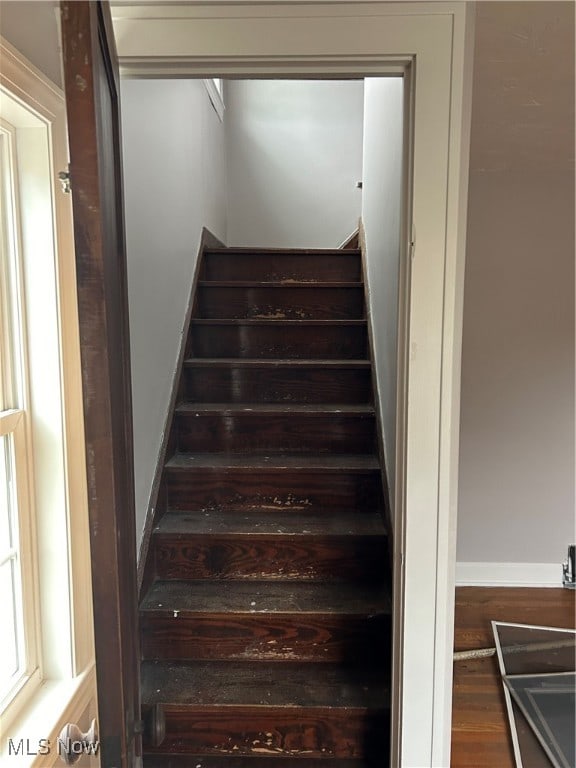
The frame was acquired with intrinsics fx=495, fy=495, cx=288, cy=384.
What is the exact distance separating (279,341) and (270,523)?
94 centimetres

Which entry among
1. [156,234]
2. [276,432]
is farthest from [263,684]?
[156,234]

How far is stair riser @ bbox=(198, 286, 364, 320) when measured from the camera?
2510 millimetres

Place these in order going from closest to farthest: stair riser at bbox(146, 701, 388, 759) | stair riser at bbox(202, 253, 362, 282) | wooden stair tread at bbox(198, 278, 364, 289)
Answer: stair riser at bbox(146, 701, 388, 759) → wooden stair tread at bbox(198, 278, 364, 289) → stair riser at bbox(202, 253, 362, 282)

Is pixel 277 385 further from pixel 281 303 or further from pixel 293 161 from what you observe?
pixel 293 161

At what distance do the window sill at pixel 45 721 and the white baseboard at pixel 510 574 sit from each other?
6.47 ft

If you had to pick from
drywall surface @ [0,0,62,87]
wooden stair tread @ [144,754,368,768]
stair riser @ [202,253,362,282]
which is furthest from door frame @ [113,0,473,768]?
stair riser @ [202,253,362,282]

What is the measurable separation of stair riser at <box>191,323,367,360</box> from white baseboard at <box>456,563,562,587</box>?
126cm

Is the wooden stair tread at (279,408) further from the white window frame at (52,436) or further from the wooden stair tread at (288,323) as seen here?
the white window frame at (52,436)

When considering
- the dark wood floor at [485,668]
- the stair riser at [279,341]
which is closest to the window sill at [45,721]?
the dark wood floor at [485,668]

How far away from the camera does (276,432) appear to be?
79.3 inches

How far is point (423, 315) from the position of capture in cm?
108

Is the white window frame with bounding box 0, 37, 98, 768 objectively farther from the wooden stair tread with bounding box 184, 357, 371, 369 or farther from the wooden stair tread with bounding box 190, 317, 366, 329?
the wooden stair tread with bounding box 190, 317, 366, 329

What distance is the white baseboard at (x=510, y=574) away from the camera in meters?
2.52

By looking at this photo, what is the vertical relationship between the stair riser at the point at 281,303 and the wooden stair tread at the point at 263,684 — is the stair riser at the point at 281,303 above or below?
above
